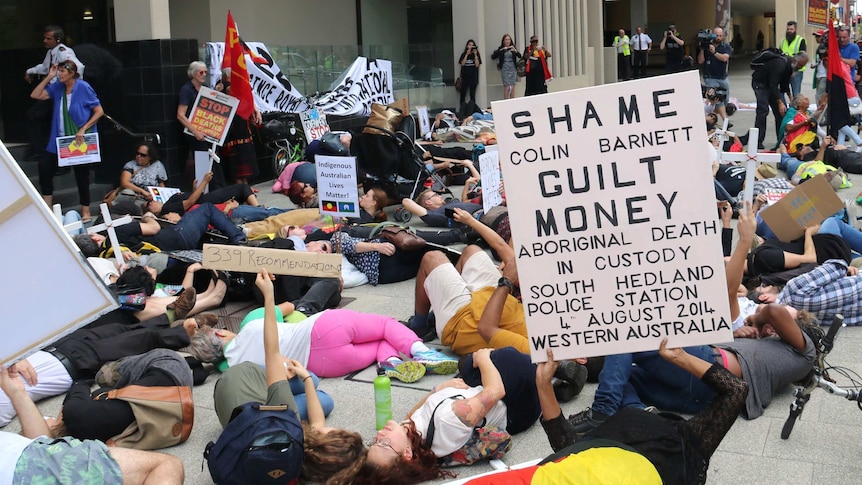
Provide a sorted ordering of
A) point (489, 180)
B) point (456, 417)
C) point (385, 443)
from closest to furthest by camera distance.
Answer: point (385, 443) → point (456, 417) → point (489, 180)

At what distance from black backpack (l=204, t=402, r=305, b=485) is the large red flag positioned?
8780mm

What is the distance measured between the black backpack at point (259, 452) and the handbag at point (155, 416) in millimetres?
1023

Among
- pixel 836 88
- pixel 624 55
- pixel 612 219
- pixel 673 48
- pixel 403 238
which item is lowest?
pixel 403 238

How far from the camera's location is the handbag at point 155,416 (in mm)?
5125

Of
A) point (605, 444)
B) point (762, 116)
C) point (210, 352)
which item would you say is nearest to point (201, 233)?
point (210, 352)

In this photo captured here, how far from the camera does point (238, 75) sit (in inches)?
489

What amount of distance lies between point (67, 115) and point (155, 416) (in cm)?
675

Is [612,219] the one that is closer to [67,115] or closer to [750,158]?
[750,158]

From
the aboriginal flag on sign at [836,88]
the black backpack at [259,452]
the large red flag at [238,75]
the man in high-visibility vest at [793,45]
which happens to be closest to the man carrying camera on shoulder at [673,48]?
the man in high-visibility vest at [793,45]

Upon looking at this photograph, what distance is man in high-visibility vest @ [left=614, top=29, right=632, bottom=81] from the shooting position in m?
31.7

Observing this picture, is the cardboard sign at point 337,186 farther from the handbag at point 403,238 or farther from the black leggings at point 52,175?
the black leggings at point 52,175

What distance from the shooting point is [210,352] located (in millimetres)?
6262

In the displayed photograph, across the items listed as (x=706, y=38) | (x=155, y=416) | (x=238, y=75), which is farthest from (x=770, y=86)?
(x=155, y=416)

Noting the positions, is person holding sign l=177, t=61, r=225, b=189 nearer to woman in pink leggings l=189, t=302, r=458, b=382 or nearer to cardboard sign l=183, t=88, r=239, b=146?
cardboard sign l=183, t=88, r=239, b=146
